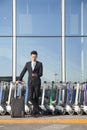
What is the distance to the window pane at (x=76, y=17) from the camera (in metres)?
18.0

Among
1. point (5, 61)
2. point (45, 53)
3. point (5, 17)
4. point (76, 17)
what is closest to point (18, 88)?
point (5, 61)

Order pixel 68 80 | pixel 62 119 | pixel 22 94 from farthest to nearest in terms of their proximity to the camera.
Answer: pixel 68 80 → pixel 22 94 → pixel 62 119

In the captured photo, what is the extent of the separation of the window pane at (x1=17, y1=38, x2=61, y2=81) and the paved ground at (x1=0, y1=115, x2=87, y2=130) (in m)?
4.18

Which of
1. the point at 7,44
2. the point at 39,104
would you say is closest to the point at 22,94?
the point at 39,104

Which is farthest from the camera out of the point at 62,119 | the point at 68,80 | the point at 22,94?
the point at 68,80

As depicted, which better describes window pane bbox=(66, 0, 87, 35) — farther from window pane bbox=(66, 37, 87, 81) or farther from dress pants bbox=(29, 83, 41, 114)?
dress pants bbox=(29, 83, 41, 114)

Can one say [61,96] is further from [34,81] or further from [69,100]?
[34,81]

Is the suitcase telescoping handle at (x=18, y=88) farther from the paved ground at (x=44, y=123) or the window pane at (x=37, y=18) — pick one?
the window pane at (x=37, y=18)

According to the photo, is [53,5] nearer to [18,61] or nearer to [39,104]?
[18,61]

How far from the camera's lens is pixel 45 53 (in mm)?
18000

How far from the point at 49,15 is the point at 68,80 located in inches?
95.3

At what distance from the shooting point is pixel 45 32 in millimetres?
18172

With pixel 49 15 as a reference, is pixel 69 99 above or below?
below

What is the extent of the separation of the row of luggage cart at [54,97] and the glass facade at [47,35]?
227cm
